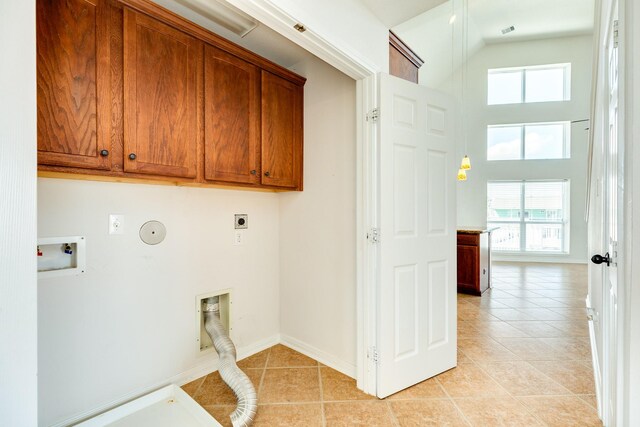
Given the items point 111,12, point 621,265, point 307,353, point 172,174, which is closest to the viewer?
point 621,265

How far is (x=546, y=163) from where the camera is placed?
281 inches

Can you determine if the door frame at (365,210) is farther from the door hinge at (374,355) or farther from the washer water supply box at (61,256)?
the washer water supply box at (61,256)

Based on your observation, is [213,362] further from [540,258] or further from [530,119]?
[530,119]

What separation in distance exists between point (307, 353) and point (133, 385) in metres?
1.26

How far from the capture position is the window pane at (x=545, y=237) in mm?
7168

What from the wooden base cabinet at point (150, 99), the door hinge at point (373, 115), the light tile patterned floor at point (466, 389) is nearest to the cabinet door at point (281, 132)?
the wooden base cabinet at point (150, 99)

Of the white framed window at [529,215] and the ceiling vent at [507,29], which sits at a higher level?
the ceiling vent at [507,29]

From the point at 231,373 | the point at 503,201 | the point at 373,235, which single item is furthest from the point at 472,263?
the point at 503,201

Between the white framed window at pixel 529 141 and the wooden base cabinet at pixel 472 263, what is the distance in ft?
14.2

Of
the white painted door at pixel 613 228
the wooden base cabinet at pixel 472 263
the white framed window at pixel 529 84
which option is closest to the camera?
the white painted door at pixel 613 228

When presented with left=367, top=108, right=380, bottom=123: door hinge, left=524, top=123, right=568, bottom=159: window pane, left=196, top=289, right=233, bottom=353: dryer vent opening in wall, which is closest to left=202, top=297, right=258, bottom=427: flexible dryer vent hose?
left=196, top=289, right=233, bottom=353: dryer vent opening in wall

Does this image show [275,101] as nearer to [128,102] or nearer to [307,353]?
[128,102]

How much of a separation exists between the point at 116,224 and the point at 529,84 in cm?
926

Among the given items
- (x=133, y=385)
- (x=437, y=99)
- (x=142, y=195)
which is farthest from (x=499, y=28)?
(x=133, y=385)
